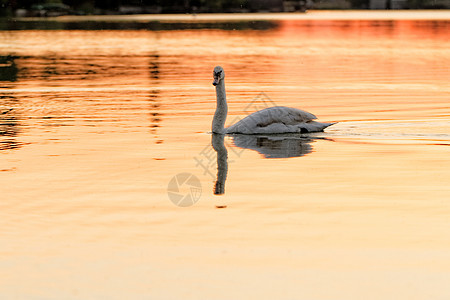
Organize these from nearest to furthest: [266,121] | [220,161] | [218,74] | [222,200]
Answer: [222,200] → [220,161] → [266,121] → [218,74]

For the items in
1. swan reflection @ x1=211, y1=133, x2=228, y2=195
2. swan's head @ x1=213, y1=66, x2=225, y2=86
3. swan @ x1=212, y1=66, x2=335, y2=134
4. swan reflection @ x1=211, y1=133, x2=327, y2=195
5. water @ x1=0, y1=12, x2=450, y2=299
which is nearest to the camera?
water @ x1=0, y1=12, x2=450, y2=299

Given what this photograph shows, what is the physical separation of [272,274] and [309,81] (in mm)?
29883

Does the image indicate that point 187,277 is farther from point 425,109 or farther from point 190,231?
point 425,109

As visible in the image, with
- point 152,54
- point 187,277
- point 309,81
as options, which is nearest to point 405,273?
point 187,277

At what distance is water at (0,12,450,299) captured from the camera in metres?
11.4

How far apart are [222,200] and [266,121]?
24.9 feet

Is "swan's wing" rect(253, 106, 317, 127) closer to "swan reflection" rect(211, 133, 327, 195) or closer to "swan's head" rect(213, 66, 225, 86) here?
"swan reflection" rect(211, 133, 327, 195)

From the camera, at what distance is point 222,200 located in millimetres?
15742

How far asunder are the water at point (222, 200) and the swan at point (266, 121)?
0.29m

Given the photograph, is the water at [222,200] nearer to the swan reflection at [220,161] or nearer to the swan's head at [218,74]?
the swan reflection at [220,161]

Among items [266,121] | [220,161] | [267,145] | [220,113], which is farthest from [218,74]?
[220,161]

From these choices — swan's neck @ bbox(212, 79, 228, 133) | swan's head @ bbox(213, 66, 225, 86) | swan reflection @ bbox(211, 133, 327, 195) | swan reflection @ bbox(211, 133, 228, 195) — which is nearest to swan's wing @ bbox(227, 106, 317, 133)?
swan reflection @ bbox(211, 133, 327, 195)

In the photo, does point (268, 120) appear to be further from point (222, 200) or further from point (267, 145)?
point (222, 200)

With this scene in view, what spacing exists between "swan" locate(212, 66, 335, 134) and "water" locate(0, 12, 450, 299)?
29 centimetres
